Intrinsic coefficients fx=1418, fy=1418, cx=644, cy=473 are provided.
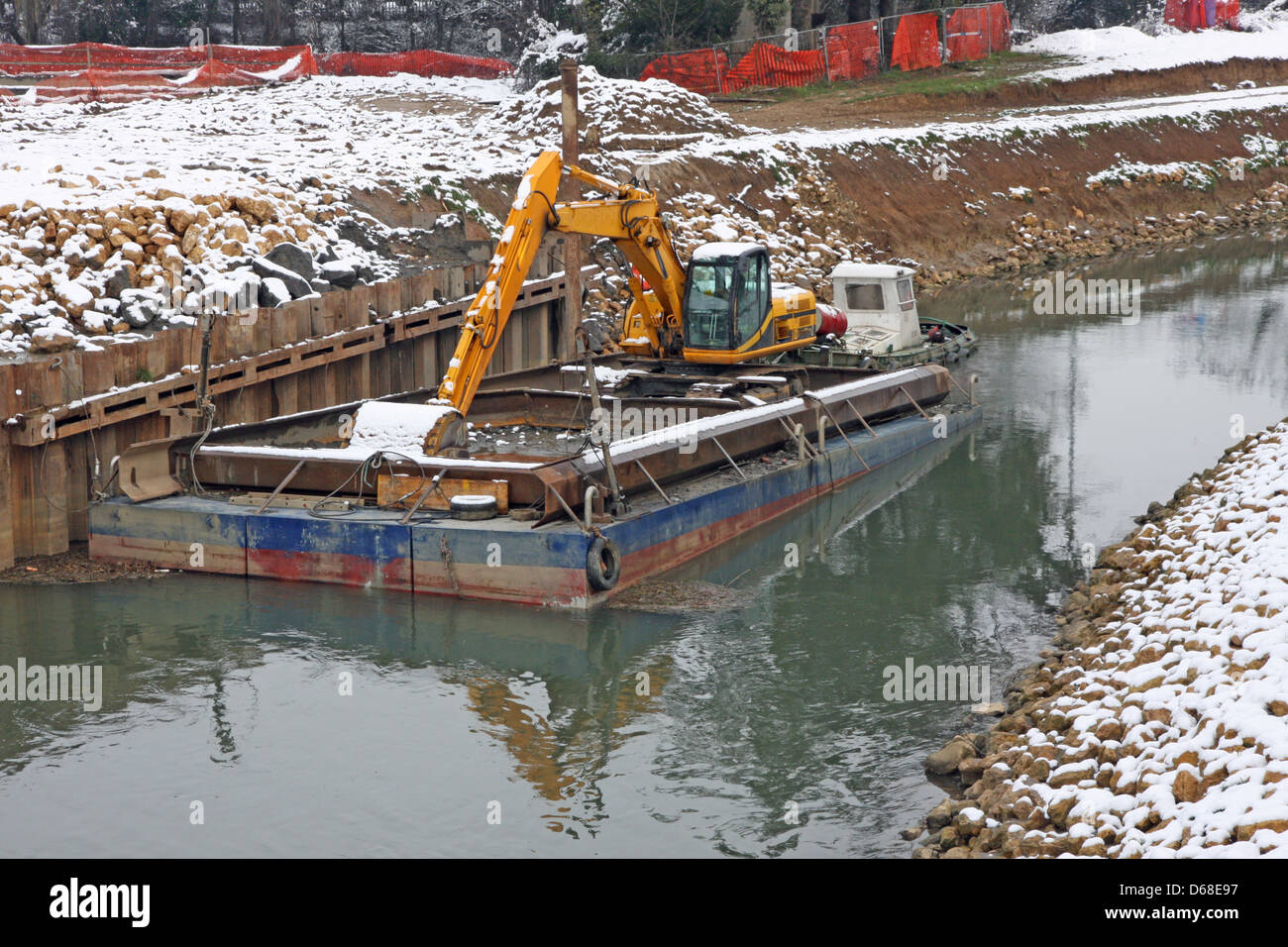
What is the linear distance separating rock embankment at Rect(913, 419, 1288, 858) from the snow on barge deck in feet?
14.2

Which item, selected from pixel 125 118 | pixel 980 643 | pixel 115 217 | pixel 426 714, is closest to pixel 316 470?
pixel 426 714

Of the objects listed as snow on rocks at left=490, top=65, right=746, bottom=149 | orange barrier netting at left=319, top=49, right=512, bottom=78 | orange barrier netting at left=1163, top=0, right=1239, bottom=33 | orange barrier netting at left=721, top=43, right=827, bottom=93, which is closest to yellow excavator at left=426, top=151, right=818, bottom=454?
snow on rocks at left=490, top=65, right=746, bottom=149

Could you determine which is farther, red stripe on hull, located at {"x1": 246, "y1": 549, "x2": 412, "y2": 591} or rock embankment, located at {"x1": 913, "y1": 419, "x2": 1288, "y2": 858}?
red stripe on hull, located at {"x1": 246, "y1": 549, "x2": 412, "y2": 591}

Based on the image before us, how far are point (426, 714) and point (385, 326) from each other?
8405mm

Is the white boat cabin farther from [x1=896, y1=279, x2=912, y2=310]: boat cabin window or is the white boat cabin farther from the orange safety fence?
the orange safety fence

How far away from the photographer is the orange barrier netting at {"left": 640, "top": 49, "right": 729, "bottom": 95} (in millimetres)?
44253

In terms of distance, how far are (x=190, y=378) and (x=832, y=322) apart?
11485 millimetres

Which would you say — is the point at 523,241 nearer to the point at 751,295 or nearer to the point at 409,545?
the point at 409,545

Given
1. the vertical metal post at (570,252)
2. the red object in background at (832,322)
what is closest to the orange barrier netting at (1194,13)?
the red object in background at (832,322)

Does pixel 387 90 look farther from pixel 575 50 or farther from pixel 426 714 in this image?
pixel 426 714

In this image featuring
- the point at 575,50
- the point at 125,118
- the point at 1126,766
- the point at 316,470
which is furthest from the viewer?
the point at 575,50

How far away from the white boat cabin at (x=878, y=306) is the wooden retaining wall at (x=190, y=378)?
233 inches

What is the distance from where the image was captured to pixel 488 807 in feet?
33.0

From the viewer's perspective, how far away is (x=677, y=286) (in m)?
21.1
